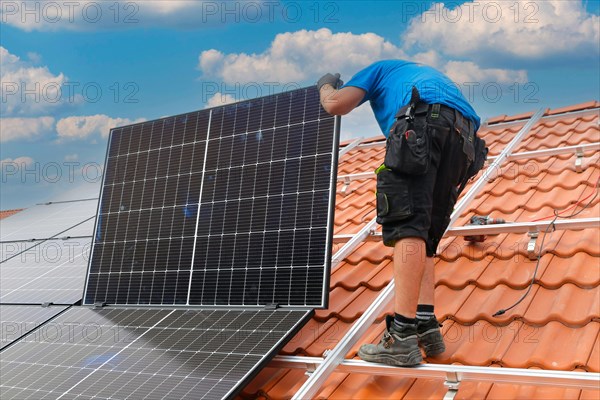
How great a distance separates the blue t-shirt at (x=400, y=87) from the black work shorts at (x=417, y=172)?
12cm

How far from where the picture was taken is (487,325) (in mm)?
4129

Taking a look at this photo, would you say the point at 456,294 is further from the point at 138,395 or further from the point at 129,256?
the point at 129,256

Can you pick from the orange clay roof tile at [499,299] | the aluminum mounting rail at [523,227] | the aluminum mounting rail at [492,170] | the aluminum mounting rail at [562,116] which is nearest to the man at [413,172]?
the orange clay roof tile at [499,299]

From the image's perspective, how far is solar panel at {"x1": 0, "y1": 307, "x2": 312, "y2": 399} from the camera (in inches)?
159

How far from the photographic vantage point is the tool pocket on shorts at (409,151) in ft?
→ 12.0

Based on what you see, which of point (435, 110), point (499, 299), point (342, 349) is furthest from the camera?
point (499, 299)

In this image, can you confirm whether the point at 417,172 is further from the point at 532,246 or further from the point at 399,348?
the point at 532,246

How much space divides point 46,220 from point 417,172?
291 inches

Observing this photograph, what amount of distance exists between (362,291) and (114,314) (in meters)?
1.93

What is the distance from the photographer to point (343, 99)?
165 inches

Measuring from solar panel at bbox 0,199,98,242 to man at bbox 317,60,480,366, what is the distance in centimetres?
560

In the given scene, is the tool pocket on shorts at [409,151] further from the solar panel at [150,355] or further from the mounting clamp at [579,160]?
the mounting clamp at [579,160]

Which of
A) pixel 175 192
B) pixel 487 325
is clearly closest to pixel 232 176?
pixel 175 192

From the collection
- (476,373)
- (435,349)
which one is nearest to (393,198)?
(435,349)
